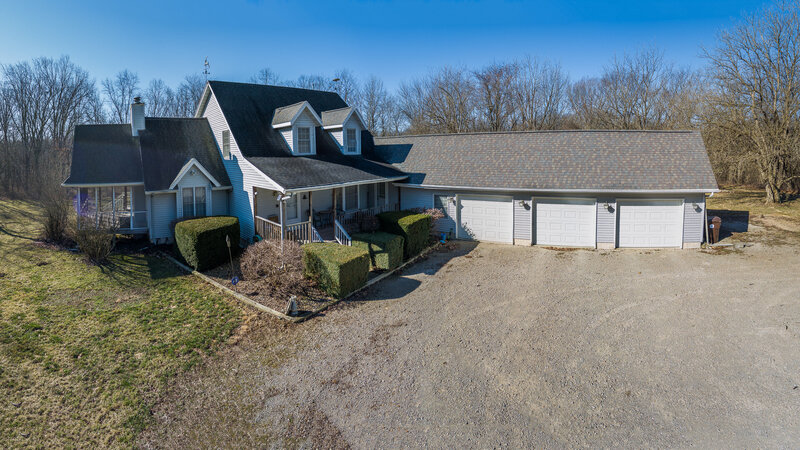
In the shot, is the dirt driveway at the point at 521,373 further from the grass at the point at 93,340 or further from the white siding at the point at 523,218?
the white siding at the point at 523,218

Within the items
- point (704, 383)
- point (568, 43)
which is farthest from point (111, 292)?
point (568, 43)

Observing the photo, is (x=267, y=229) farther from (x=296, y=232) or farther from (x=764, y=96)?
(x=764, y=96)

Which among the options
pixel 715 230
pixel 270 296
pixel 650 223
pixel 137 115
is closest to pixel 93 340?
pixel 270 296

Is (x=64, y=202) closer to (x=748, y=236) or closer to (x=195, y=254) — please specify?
(x=195, y=254)

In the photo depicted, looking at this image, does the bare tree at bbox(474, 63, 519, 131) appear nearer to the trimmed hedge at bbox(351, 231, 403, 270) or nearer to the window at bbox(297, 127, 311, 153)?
the window at bbox(297, 127, 311, 153)

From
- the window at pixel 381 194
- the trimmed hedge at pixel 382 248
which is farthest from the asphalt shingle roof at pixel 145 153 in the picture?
the trimmed hedge at pixel 382 248
